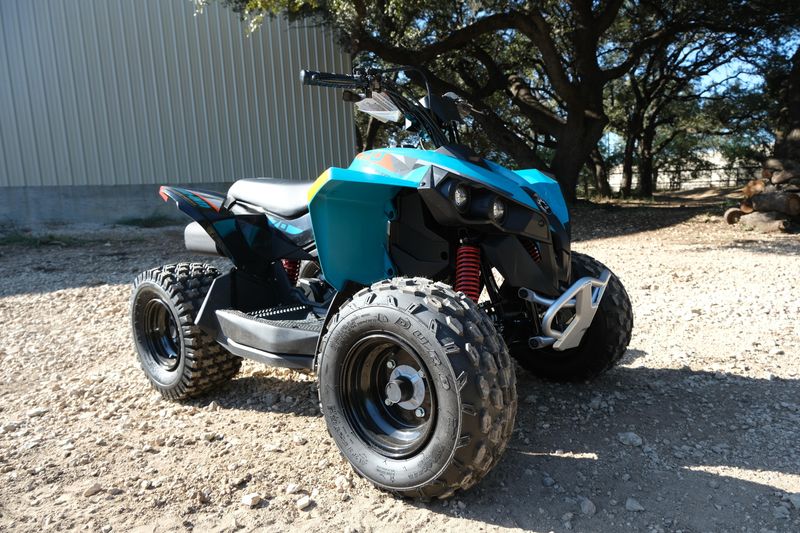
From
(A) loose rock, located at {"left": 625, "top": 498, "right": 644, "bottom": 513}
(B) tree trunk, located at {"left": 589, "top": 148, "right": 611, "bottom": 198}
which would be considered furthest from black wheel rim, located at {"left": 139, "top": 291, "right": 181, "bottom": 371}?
(B) tree trunk, located at {"left": 589, "top": 148, "right": 611, "bottom": 198}

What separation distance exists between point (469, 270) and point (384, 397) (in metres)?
0.69

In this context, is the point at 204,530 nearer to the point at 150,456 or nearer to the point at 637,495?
the point at 150,456

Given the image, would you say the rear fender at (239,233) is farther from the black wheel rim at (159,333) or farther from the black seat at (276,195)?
the black wheel rim at (159,333)

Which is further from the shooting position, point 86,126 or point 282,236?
point 86,126

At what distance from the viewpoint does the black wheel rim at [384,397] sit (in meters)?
2.64

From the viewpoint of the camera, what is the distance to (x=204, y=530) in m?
2.51

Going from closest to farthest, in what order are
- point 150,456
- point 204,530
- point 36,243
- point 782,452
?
point 204,530 → point 782,452 → point 150,456 → point 36,243

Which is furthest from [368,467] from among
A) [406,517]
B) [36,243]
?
[36,243]

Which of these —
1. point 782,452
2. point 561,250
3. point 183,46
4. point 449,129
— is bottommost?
point 782,452

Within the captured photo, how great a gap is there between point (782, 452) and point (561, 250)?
137 cm

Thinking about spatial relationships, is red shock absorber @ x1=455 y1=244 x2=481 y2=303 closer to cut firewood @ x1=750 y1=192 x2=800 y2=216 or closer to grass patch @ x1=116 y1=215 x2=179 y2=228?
cut firewood @ x1=750 y1=192 x2=800 y2=216

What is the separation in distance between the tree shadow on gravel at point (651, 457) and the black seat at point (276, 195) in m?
1.65

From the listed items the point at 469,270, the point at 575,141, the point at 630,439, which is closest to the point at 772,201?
the point at 575,141

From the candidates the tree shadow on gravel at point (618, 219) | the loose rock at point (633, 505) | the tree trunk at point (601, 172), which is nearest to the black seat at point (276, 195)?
the loose rock at point (633, 505)
